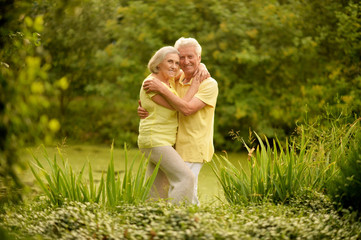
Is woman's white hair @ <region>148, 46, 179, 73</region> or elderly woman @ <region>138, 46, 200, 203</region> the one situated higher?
woman's white hair @ <region>148, 46, 179, 73</region>

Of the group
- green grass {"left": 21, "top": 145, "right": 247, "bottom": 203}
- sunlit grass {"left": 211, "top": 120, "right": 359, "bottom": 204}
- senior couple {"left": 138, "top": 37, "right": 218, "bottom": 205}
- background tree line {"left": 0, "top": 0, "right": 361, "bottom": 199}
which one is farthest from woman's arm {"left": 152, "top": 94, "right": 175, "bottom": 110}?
background tree line {"left": 0, "top": 0, "right": 361, "bottom": 199}

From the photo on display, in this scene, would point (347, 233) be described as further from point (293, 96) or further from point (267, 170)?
point (293, 96)

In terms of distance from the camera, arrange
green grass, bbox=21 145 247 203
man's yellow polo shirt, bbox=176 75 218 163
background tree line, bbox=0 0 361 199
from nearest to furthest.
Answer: man's yellow polo shirt, bbox=176 75 218 163 < green grass, bbox=21 145 247 203 < background tree line, bbox=0 0 361 199

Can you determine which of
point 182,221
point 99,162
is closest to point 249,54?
point 99,162

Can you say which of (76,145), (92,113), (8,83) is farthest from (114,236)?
(92,113)

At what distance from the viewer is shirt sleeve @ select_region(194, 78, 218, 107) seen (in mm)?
4508

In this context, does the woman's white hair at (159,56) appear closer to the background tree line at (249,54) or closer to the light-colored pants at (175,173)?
the light-colored pants at (175,173)

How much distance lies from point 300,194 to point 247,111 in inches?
240

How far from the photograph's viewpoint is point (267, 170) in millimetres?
4781

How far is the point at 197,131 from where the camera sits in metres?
4.59

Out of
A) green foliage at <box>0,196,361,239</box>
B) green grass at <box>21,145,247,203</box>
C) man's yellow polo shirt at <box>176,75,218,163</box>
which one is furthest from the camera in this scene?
green grass at <box>21,145,247,203</box>

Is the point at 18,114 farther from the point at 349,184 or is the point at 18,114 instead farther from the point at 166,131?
the point at 349,184

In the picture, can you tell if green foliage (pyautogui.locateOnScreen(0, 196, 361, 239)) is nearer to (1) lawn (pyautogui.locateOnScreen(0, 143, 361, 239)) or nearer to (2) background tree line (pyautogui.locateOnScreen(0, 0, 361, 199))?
(1) lawn (pyautogui.locateOnScreen(0, 143, 361, 239))

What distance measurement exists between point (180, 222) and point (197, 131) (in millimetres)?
1156
